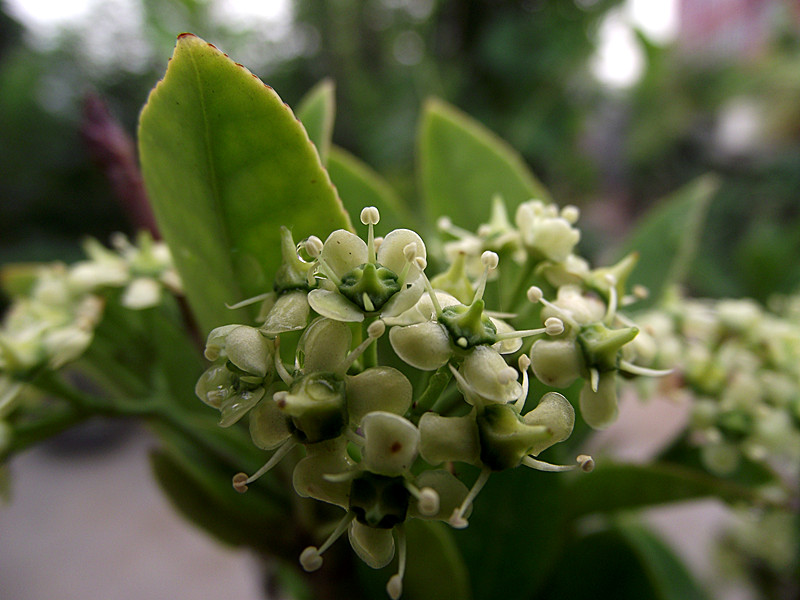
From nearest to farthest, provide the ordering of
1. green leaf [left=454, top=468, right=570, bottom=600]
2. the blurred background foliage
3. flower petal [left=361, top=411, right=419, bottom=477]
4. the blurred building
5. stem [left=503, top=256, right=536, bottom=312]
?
flower petal [left=361, top=411, right=419, bottom=477]
stem [left=503, top=256, right=536, bottom=312]
green leaf [left=454, top=468, right=570, bottom=600]
the blurred background foliage
the blurred building

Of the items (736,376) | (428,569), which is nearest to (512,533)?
(428,569)

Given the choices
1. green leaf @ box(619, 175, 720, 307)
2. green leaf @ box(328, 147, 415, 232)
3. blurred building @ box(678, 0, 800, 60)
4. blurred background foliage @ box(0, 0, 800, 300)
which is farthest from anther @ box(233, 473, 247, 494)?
blurred building @ box(678, 0, 800, 60)

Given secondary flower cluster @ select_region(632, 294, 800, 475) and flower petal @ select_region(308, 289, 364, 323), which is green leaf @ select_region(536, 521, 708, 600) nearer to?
secondary flower cluster @ select_region(632, 294, 800, 475)

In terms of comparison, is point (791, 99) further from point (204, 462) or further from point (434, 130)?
point (204, 462)

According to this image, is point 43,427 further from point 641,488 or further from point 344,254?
point 641,488

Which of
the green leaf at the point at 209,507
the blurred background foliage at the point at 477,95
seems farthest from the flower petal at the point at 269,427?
the blurred background foliage at the point at 477,95

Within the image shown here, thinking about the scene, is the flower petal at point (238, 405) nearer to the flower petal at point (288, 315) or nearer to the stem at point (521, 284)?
the flower petal at point (288, 315)

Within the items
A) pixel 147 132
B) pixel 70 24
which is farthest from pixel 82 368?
pixel 70 24
